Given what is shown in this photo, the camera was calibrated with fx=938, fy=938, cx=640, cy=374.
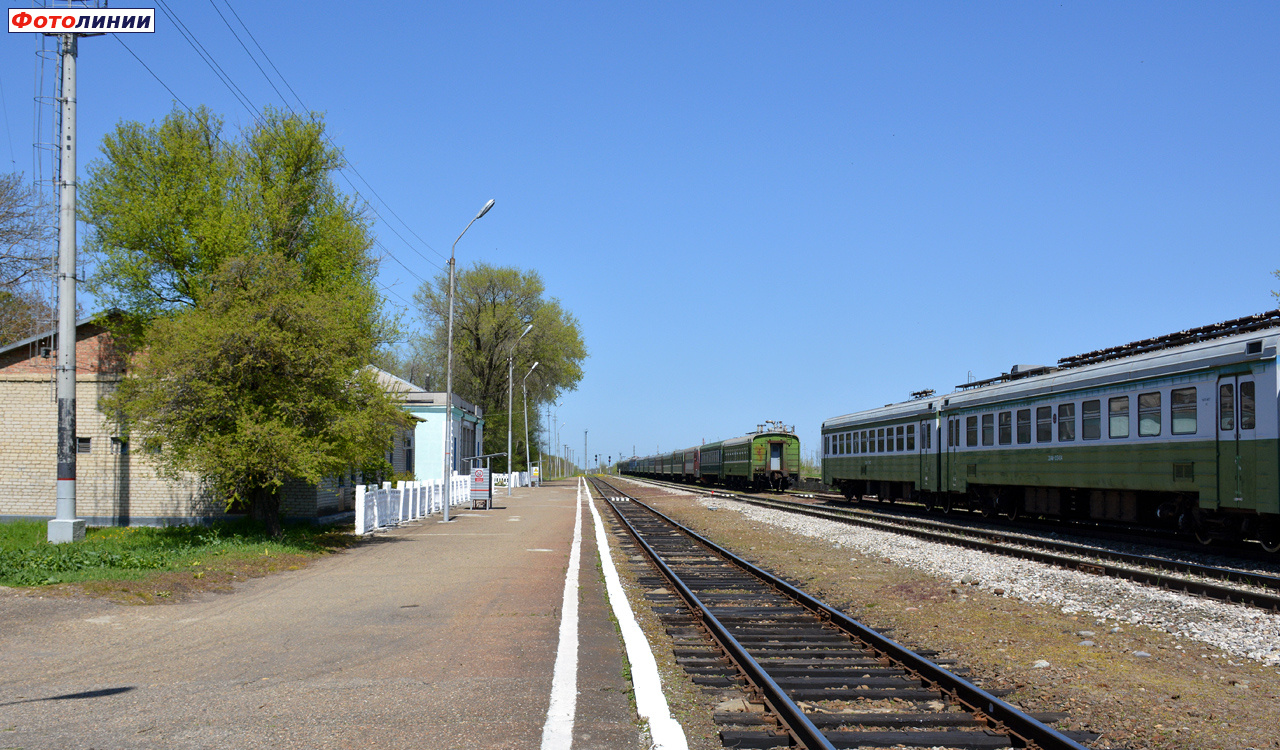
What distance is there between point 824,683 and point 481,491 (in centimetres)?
2868

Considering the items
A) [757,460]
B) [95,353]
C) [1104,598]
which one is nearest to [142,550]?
[95,353]

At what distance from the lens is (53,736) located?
530 centimetres

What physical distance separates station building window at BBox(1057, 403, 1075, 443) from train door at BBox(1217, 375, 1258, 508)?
4353 mm

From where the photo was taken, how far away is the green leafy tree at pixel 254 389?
16219mm

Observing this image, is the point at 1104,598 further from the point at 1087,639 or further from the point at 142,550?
the point at 142,550

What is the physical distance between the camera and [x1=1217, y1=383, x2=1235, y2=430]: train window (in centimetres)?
1334

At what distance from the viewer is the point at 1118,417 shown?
16.5 metres

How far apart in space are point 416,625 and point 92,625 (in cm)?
306

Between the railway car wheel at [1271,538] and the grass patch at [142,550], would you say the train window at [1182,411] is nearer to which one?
the railway car wheel at [1271,538]

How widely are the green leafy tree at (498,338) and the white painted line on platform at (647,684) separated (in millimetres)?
56348

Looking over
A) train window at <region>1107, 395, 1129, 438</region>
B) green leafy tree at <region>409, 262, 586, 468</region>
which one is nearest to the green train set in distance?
green leafy tree at <region>409, 262, 586, 468</region>

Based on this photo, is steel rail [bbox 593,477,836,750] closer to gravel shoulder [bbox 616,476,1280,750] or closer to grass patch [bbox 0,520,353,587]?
gravel shoulder [bbox 616,476,1280,750]

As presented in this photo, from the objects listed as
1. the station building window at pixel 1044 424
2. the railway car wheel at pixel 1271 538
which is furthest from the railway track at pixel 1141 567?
the station building window at pixel 1044 424

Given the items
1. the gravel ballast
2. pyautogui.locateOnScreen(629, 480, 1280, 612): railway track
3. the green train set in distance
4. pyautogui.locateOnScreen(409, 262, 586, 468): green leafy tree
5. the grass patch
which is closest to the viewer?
the gravel ballast
